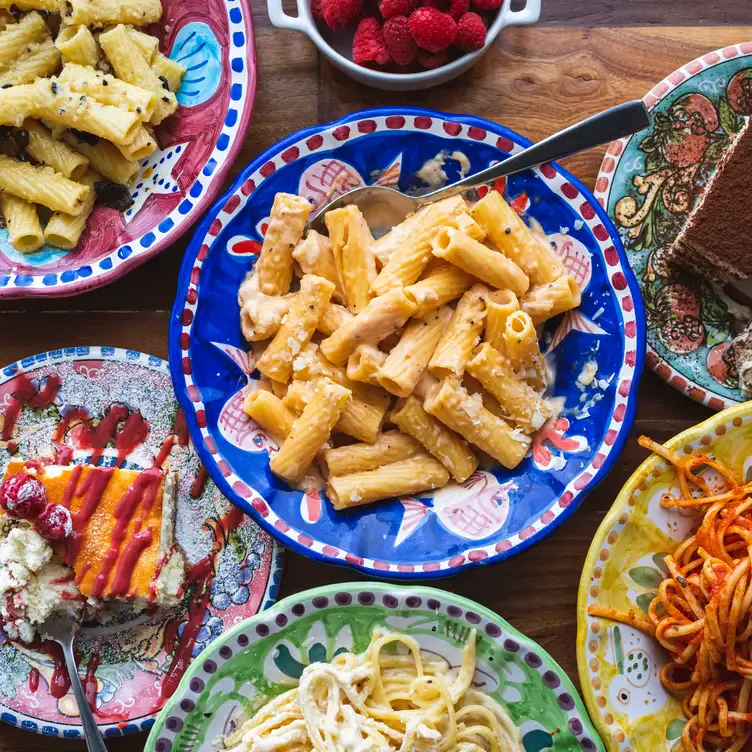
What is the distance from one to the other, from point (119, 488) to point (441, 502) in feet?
2.18

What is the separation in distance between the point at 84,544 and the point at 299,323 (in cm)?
64

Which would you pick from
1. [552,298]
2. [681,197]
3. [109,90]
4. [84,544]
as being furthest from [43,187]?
[681,197]

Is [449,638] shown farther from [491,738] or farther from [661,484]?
[661,484]

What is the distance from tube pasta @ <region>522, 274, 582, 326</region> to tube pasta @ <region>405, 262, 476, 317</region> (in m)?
0.12

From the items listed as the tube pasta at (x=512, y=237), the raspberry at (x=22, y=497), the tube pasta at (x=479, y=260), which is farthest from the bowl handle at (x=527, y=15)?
the raspberry at (x=22, y=497)

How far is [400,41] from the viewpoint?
1.46 meters

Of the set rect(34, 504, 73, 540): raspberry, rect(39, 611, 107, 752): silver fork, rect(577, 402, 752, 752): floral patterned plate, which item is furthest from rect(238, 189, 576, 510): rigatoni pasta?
rect(39, 611, 107, 752): silver fork

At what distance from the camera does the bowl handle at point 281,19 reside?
58.1 inches

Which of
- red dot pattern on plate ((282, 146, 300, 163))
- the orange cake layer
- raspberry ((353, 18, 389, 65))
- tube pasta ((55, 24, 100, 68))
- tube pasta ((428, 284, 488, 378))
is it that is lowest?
the orange cake layer

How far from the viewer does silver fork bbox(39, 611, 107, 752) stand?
1.47m

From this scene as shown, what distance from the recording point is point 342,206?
1.51 metres

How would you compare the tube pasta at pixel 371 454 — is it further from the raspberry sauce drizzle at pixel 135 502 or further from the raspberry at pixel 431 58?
the raspberry at pixel 431 58

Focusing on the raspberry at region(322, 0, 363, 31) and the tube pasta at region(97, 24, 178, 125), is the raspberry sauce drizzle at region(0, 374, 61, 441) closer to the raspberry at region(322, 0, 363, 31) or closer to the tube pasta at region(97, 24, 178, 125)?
the tube pasta at region(97, 24, 178, 125)

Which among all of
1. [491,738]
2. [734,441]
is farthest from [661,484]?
[491,738]
